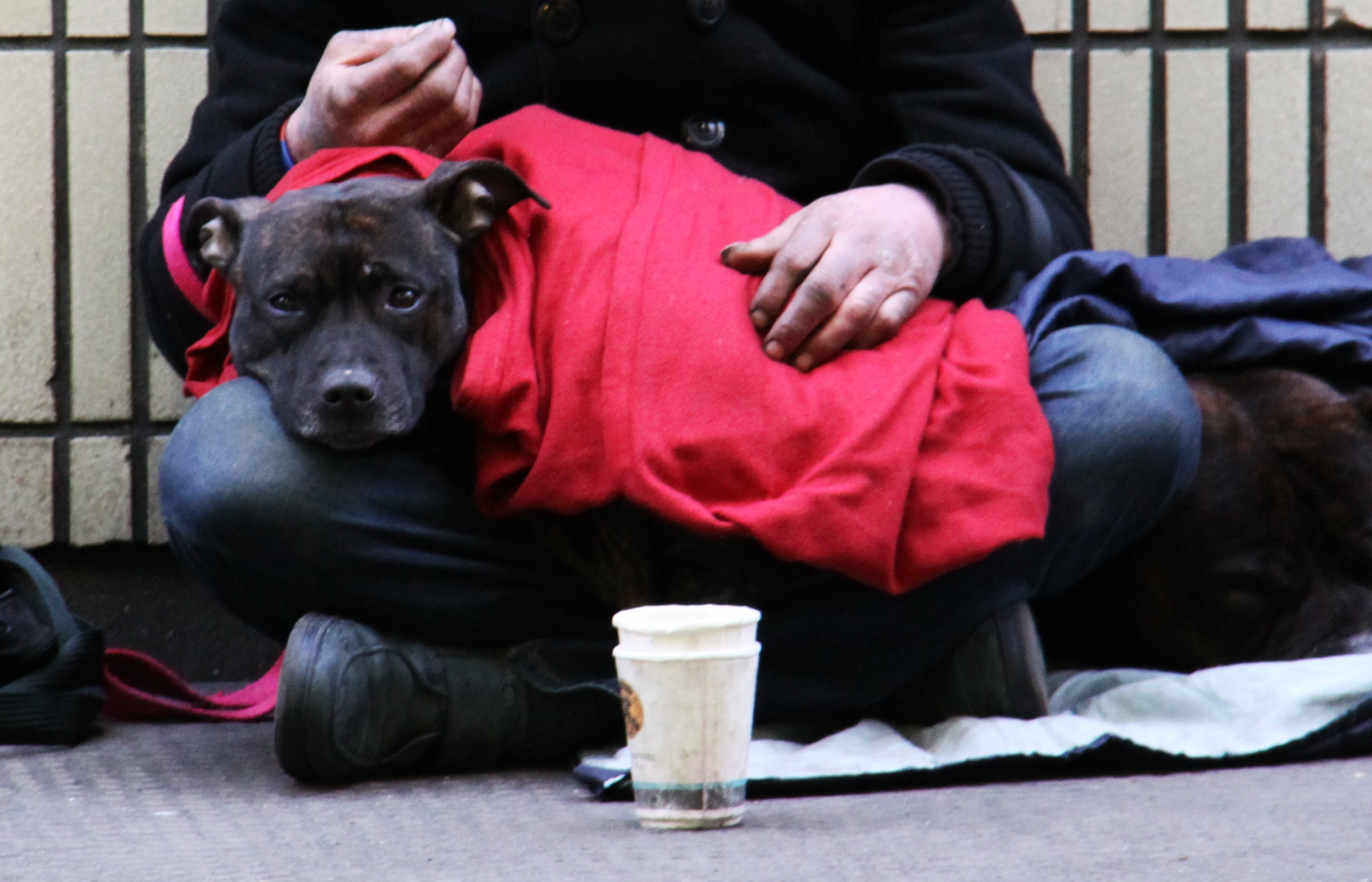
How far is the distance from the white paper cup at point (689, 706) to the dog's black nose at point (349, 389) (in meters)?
0.41

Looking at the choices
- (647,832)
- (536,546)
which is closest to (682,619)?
(647,832)

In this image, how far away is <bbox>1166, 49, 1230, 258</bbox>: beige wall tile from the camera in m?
2.56

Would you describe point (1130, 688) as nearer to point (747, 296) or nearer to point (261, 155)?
point (747, 296)

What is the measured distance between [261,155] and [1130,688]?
1.31 m

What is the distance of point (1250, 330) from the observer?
2014 millimetres

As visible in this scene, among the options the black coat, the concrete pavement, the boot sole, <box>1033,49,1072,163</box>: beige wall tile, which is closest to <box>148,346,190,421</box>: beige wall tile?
the black coat

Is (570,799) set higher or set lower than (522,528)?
lower

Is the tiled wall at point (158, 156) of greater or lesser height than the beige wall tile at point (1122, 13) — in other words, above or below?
below

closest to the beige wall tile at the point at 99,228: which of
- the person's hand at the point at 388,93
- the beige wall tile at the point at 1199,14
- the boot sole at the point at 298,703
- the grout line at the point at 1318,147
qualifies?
the person's hand at the point at 388,93

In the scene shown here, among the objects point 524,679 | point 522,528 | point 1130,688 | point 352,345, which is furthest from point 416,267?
point 1130,688

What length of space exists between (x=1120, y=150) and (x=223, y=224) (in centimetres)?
155

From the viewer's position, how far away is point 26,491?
2.51 meters

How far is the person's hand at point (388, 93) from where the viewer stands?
1.81m

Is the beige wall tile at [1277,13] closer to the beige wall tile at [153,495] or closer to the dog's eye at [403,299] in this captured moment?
the dog's eye at [403,299]
